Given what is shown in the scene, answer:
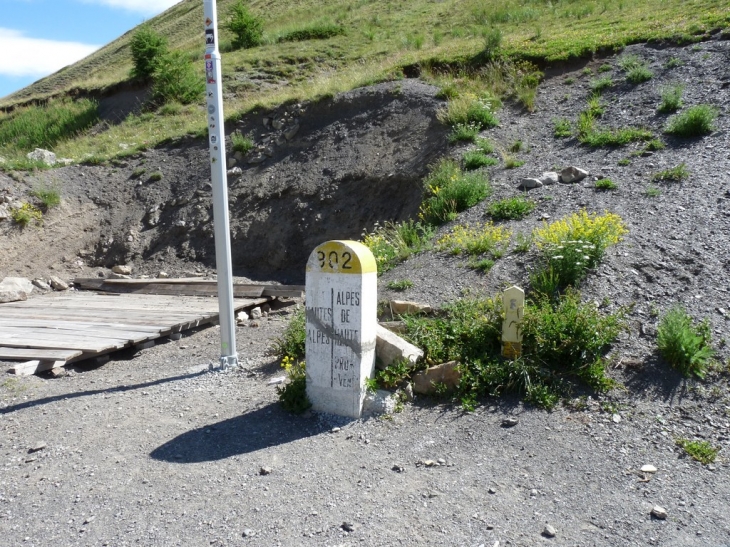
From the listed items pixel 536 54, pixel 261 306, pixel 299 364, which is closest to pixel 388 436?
pixel 299 364

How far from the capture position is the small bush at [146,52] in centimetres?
2512

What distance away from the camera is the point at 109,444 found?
5.19m

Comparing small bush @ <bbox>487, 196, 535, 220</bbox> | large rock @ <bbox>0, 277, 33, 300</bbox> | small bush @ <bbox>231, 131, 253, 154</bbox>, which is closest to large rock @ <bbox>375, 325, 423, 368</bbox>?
small bush @ <bbox>487, 196, 535, 220</bbox>

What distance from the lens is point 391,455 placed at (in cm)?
492

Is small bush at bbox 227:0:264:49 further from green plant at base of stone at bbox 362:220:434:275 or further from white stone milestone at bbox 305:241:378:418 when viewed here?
white stone milestone at bbox 305:241:378:418

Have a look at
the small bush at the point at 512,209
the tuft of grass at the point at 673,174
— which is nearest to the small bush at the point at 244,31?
the small bush at the point at 512,209

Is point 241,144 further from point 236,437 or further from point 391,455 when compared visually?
point 391,455

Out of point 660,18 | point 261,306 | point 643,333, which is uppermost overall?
point 660,18

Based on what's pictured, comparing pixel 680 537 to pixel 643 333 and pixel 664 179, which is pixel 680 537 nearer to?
pixel 643 333

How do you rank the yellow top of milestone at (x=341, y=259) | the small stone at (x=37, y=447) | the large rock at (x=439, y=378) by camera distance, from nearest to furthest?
the small stone at (x=37, y=447), the yellow top of milestone at (x=341, y=259), the large rock at (x=439, y=378)

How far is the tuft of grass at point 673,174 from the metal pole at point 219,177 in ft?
20.6

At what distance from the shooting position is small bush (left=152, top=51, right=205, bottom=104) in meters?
22.7

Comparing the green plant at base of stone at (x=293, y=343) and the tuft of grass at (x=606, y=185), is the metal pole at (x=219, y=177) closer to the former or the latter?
the green plant at base of stone at (x=293, y=343)

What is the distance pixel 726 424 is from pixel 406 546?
2.88 meters
